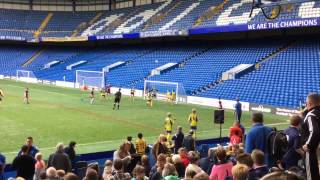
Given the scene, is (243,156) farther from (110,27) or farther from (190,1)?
(110,27)

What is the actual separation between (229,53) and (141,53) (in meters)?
16.3

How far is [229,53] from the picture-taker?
46250mm

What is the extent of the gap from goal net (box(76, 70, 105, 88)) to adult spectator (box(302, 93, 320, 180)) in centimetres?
4626

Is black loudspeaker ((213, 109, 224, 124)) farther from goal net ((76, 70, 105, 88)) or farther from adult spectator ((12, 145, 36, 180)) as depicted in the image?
goal net ((76, 70, 105, 88))

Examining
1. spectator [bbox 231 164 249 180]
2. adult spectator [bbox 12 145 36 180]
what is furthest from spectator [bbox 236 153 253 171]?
adult spectator [bbox 12 145 36 180]

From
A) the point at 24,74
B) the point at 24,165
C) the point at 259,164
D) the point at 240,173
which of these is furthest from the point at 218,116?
the point at 24,74

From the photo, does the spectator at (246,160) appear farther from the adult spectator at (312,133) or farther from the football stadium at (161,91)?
the adult spectator at (312,133)

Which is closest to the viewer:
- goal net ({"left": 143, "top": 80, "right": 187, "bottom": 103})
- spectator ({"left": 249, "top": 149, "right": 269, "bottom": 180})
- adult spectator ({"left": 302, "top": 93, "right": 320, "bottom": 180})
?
adult spectator ({"left": 302, "top": 93, "right": 320, "bottom": 180})

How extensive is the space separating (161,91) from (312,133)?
37.7 m

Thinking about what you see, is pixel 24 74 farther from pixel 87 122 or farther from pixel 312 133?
pixel 312 133

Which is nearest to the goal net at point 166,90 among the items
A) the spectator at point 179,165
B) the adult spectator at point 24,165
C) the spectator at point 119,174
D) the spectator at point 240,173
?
the adult spectator at point 24,165

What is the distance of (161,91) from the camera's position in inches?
1721

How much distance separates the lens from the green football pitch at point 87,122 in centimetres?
2052

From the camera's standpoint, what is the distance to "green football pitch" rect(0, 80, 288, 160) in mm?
20516
